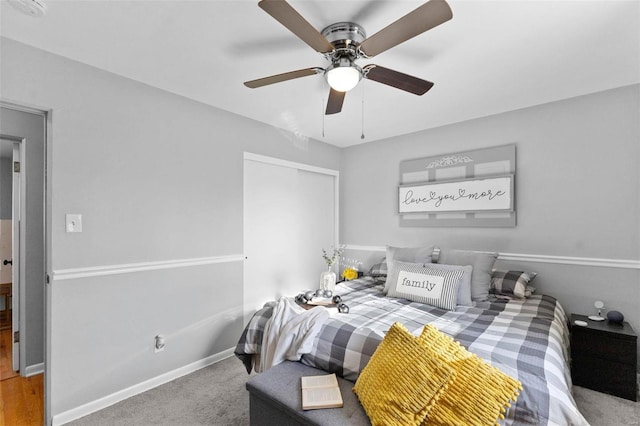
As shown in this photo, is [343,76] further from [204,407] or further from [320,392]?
[204,407]

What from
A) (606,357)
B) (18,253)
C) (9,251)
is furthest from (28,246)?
(606,357)

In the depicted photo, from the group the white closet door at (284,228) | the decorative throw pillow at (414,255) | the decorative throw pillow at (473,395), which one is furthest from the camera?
the white closet door at (284,228)

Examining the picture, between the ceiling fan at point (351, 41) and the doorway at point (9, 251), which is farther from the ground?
the ceiling fan at point (351, 41)

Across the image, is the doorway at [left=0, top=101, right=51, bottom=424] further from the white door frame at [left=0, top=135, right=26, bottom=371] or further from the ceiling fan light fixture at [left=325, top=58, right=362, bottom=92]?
the ceiling fan light fixture at [left=325, top=58, right=362, bottom=92]

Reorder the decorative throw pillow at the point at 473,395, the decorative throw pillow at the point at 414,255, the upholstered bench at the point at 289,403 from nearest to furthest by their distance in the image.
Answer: the decorative throw pillow at the point at 473,395 < the upholstered bench at the point at 289,403 < the decorative throw pillow at the point at 414,255

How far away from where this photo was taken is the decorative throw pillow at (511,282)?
2756mm

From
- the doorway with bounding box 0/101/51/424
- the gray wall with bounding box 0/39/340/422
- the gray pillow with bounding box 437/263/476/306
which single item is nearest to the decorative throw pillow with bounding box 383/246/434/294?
the gray pillow with bounding box 437/263/476/306

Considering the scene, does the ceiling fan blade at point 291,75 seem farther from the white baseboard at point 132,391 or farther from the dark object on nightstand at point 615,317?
the dark object on nightstand at point 615,317

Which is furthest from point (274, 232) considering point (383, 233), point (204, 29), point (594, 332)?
point (594, 332)

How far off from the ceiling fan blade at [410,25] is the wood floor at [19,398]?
3137 millimetres

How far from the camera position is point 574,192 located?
2.84 meters

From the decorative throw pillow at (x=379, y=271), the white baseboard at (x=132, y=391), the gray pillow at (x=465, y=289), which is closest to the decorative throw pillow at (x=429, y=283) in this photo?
the gray pillow at (x=465, y=289)

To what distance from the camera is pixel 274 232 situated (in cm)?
369

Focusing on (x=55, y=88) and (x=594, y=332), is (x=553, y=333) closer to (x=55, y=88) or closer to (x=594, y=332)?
(x=594, y=332)
